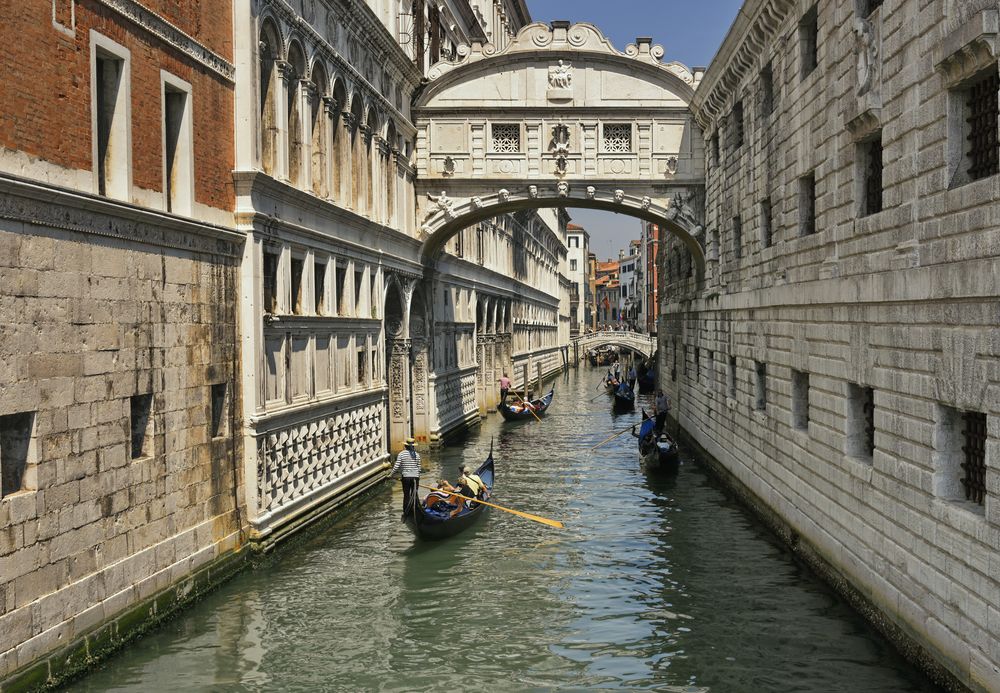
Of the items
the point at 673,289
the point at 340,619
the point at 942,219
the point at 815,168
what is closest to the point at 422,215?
the point at 673,289

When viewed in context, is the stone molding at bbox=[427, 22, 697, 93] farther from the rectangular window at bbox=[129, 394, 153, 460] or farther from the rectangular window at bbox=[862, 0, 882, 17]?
the rectangular window at bbox=[129, 394, 153, 460]

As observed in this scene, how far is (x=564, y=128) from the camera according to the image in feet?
63.0

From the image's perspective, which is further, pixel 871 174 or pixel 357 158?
pixel 357 158

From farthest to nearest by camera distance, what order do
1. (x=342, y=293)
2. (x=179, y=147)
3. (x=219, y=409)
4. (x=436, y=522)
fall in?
1. (x=342, y=293)
2. (x=436, y=522)
3. (x=219, y=409)
4. (x=179, y=147)

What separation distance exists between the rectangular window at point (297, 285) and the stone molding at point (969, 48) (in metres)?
8.00

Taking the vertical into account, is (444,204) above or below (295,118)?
below

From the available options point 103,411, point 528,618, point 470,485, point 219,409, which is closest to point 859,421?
point 528,618

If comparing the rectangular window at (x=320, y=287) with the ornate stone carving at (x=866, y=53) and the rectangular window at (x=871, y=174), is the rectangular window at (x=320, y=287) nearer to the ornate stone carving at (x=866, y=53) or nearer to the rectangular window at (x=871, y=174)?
the rectangular window at (x=871, y=174)

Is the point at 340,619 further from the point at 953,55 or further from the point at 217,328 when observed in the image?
the point at 953,55

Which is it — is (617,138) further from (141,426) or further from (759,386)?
(141,426)

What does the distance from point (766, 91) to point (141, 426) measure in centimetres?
972

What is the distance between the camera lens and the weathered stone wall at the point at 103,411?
704cm

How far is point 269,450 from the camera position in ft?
38.0

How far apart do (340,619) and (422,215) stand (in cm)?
1134
